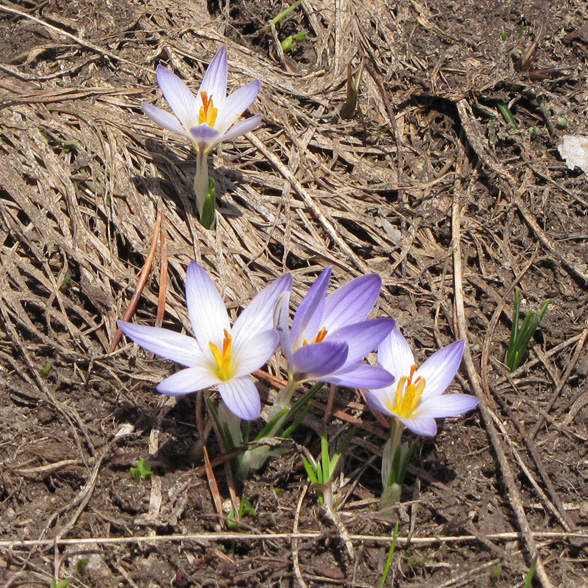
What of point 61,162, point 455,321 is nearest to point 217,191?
point 61,162

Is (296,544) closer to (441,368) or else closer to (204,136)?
(441,368)

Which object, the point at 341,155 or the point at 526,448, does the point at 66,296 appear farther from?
the point at 526,448

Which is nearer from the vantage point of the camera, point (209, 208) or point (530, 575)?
point (530, 575)

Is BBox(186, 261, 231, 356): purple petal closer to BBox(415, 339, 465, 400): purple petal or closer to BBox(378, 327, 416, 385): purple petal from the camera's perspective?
BBox(378, 327, 416, 385): purple petal

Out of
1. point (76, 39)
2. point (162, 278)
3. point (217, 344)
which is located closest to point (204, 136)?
point (162, 278)

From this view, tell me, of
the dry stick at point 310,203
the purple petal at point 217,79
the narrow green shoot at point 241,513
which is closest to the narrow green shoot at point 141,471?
the narrow green shoot at point 241,513

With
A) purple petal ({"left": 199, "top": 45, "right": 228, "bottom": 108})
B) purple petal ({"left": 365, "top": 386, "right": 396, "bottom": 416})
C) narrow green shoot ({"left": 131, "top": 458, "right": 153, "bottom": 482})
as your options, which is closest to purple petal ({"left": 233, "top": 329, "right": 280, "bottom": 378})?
purple petal ({"left": 365, "top": 386, "right": 396, "bottom": 416})
